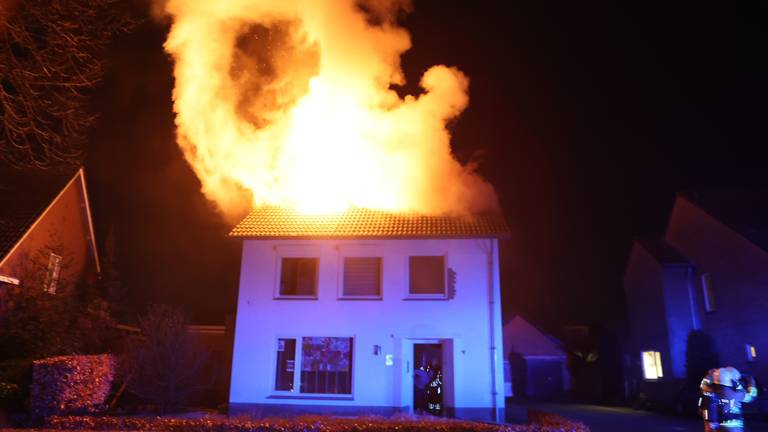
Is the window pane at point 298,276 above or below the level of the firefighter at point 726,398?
above

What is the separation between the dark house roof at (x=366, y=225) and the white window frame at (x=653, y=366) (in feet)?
42.6

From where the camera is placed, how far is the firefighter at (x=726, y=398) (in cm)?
877

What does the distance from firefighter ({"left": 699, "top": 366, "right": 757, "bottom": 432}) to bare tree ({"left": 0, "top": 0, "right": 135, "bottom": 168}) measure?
12.9m

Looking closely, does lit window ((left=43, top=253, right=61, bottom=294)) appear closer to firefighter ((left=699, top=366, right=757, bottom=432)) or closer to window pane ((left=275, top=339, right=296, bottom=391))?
window pane ((left=275, top=339, right=296, bottom=391))

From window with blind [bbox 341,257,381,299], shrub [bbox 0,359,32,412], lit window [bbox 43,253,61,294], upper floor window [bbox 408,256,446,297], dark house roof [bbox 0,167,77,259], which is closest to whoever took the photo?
shrub [bbox 0,359,32,412]

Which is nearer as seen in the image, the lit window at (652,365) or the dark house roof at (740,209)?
the dark house roof at (740,209)

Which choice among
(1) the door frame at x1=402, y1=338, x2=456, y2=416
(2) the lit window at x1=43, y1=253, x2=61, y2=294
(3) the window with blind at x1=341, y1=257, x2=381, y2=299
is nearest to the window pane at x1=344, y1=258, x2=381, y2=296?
(3) the window with blind at x1=341, y1=257, x2=381, y2=299

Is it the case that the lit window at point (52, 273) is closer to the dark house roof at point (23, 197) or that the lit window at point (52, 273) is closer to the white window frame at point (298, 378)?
the dark house roof at point (23, 197)

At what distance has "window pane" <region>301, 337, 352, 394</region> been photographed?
18328mm

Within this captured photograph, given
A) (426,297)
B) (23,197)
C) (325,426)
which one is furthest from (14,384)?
(426,297)

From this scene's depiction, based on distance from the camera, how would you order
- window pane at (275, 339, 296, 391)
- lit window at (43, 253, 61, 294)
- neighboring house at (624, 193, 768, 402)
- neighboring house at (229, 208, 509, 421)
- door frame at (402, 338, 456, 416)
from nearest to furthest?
door frame at (402, 338, 456, 416) < neighboring house at (229, 208, 509, 421) < window pane at (275, 339, 296, 391) < neighboring house at (624, 193, 768, 402) < lit window at (43, 253, 61, 294)

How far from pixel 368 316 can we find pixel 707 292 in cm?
1604

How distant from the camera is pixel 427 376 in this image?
18641 mm

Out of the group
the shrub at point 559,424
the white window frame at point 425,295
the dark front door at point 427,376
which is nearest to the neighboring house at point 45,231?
the white window frame at point 425,295
